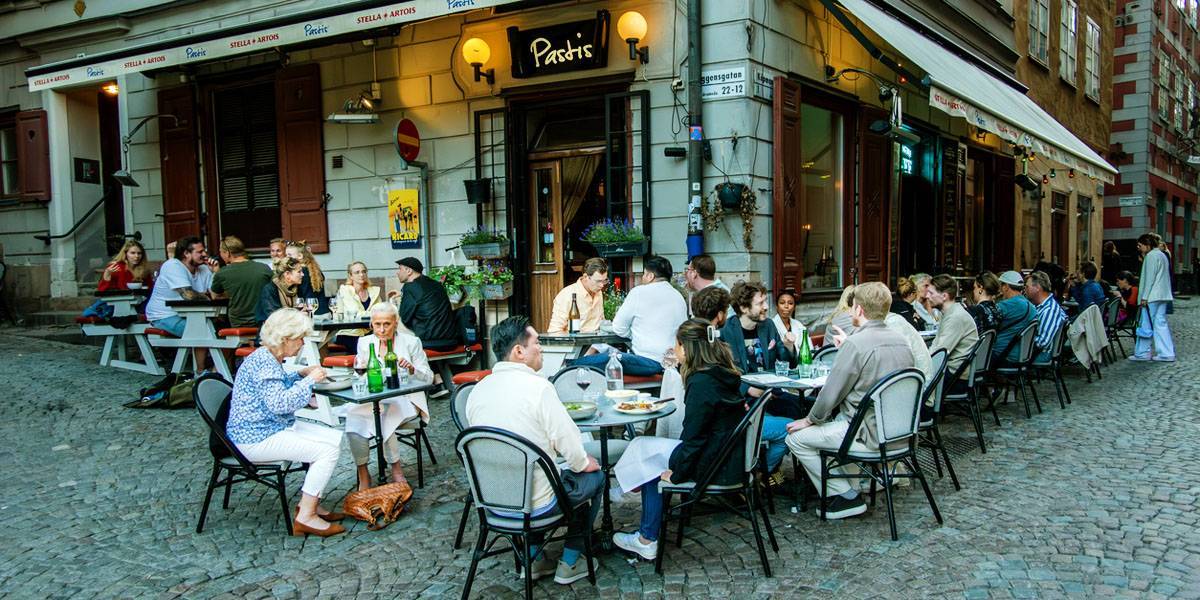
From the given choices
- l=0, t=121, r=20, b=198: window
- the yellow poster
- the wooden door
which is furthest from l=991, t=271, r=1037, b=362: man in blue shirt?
l=0, t=121, r=20, b=198: window

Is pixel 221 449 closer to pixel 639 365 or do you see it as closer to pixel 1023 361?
pixel 639 365

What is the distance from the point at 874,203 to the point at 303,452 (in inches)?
319

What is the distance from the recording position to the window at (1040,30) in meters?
15.4

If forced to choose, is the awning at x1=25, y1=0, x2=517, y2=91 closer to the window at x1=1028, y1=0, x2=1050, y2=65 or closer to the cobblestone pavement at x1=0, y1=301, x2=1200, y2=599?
the cobblestone pavement at x1=0, y1=301, x2=1200, y2=599

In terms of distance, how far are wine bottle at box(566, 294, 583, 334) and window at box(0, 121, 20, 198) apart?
12.0 m

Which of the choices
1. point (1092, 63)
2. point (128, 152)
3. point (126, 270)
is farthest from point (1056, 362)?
point (1092, 63)

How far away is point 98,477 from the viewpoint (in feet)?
18.2

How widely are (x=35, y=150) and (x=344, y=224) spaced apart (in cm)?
661

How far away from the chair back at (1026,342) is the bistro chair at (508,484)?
5.41m

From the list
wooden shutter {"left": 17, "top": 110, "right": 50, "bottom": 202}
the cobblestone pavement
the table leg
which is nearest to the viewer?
the cobblestone pavement

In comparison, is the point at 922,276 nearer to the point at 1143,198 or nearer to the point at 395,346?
the point at 395,346

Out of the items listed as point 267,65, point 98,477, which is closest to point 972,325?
point 98,477

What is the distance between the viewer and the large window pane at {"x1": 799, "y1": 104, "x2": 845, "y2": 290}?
916 centimetres

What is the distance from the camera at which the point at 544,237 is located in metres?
9.30
